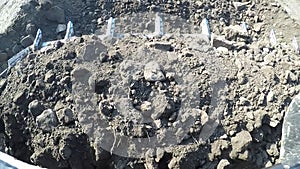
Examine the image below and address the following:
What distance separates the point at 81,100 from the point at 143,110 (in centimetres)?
60

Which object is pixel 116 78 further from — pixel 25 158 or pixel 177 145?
pixel 25 158

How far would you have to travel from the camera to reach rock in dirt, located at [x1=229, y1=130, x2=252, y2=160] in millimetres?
3580

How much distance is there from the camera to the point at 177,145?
373 cm

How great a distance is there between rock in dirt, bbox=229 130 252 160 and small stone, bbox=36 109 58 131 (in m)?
1.61

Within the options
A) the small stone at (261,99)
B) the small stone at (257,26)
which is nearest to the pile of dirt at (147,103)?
the small stone at (261,99)

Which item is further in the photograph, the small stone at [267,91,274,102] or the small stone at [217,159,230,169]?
the small stone at [267,91,274,102]

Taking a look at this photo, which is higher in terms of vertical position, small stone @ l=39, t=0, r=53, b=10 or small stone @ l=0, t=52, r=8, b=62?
small stone @ l=39, t=0, r=53, b=10

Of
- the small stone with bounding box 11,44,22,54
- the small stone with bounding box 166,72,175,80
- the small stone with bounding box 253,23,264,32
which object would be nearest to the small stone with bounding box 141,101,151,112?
the small stone with bounding box 166,72,175,80

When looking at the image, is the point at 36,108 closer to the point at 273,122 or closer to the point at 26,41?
the point at 26,41

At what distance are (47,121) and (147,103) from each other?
3.07 ft

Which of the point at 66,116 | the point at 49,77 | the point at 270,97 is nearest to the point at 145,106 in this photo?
the point at 66,116

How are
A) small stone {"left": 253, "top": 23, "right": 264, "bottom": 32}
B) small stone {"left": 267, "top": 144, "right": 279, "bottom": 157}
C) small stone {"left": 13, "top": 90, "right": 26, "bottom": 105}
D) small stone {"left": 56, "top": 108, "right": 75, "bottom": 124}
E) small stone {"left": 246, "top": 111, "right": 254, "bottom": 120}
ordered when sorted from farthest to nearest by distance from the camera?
small stone {"left": 253, "top": 23, "right": 264, "bottom": 32}, small stone {"left": 13, "top": 90, "right": 26, "bottom": 105}, small stone {"left": 56, "top": 108, "right": 75, "bottom": 124}, small stone {"left": 246, "top": 111, "right": 254, "bottom": 120}, small stone {"left": 267, "top": 144, "right": 279, "bottom": 157}

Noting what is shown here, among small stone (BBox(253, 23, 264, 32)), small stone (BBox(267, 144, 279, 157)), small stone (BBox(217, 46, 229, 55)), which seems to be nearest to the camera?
small stone (BBox(267, 144, 279, 157))

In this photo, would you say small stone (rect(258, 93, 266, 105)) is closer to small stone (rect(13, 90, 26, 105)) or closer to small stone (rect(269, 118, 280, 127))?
small stone (rect(269, 118, 280, 127))
